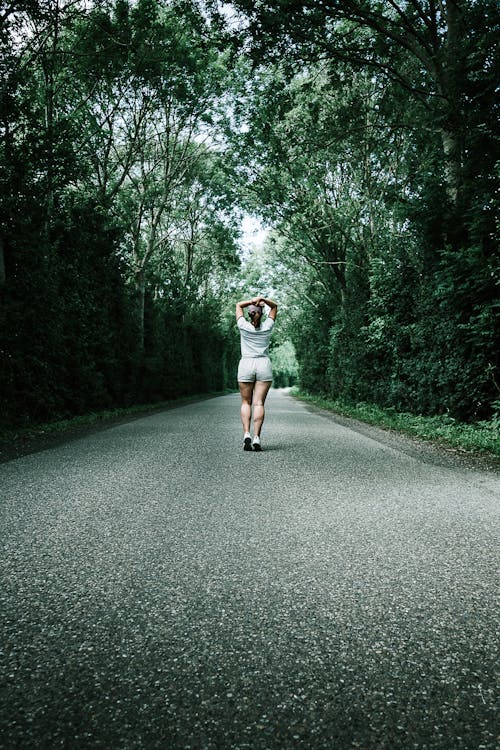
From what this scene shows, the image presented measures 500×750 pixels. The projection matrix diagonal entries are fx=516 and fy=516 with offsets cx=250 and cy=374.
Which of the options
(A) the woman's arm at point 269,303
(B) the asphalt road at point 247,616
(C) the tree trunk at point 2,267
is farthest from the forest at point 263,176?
(B) the asphalt road at point 247,616

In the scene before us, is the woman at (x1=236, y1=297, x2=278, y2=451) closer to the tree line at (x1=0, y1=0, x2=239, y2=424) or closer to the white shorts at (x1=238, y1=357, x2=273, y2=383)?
the white shorts at (x1=238, y1=357, x2=273, y2=383)

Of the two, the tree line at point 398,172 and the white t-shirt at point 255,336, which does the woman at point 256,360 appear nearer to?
the white t-shirt at point 255,336

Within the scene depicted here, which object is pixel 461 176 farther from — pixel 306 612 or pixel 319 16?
pixel 306 612

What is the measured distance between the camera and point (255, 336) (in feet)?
26.5

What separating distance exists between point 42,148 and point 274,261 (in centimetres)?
2345

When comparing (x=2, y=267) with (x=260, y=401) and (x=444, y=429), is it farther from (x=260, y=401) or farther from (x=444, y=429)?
(x=444, y=429)

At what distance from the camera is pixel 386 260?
14.1 metres

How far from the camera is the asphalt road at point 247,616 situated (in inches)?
68.6

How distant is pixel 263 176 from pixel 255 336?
1409 centimetres

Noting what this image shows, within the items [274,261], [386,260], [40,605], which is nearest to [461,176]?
[386,260]

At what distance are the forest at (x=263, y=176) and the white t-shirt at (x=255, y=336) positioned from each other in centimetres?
357

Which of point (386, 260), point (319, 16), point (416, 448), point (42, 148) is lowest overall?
point (416, 448)

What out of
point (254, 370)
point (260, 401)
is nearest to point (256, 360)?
point (254, 370)

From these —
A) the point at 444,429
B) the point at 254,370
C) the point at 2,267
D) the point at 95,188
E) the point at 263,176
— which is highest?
the point at 263,176
